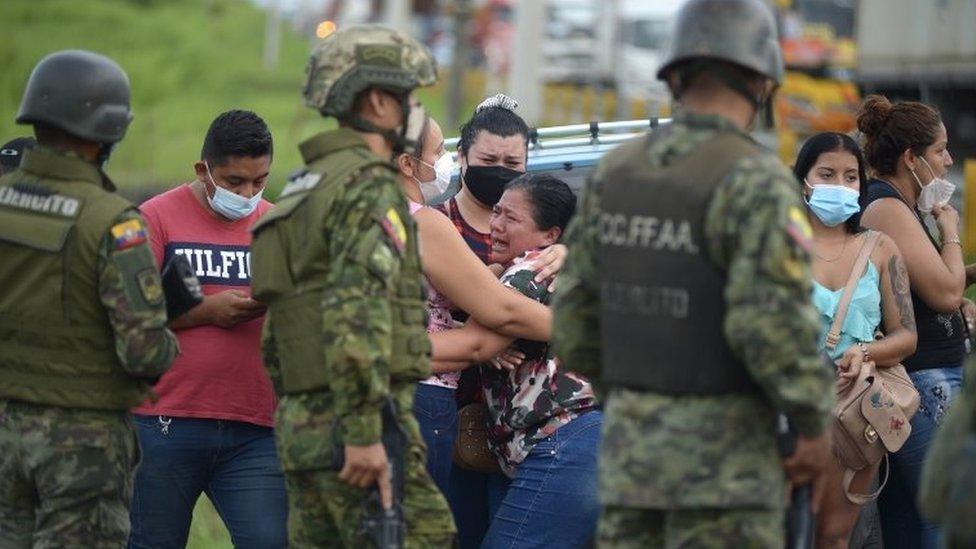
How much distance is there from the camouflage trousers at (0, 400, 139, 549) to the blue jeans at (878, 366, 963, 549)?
293 cm

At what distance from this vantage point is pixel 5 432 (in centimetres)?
505

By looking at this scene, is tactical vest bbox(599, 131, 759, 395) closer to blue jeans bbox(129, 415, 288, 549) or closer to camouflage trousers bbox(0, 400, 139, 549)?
camouflage trousers bbox(0, 400, 139, 549)

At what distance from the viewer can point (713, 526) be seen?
13.7ft

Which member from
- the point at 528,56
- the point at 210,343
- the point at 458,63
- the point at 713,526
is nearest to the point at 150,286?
the point at 210,343

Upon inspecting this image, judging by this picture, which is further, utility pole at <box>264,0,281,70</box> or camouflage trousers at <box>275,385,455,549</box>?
utility pole at <box>264,0,281,70</box>

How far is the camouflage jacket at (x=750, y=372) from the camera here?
4.02 metres

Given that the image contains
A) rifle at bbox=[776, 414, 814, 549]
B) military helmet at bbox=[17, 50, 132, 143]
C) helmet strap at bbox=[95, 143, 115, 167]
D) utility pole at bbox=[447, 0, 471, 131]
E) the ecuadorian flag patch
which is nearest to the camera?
rifle at bbox=[776, 414, 814, 549]

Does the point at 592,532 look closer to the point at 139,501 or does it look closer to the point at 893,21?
the point at 139,501

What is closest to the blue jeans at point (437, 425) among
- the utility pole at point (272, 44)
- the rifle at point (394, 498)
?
the rifle at point (394, 498)

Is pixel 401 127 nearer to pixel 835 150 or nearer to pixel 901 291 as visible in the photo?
pixel 835 150

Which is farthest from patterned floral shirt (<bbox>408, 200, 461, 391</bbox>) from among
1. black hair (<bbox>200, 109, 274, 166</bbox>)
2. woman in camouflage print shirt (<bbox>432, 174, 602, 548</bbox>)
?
black hair (<bbox>200, 109, 274, 166</bbox>)

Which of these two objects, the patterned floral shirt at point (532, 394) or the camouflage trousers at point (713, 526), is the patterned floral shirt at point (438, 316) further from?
the camouflage trousers at point (713, 526)

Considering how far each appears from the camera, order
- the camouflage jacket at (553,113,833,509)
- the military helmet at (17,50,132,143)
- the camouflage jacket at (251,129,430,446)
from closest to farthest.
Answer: the camouflage jacket at (553,113,833,509) < the camouflage jacket at (251,129,430,446) < the military helmet at (17,50,132,143)

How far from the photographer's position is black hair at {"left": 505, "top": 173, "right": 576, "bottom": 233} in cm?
594
